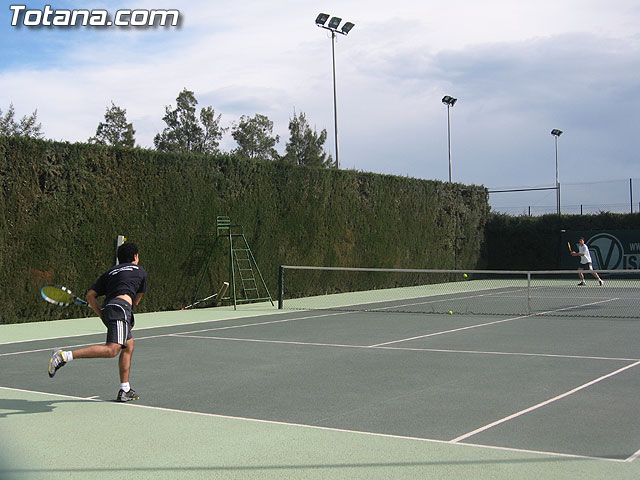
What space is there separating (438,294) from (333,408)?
641 inches

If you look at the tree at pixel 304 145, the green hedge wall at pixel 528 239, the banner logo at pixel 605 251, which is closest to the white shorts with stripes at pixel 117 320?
the green hedge wall at pixel 528 239

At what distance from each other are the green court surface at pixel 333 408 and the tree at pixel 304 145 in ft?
161

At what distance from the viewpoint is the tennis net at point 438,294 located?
17141mm

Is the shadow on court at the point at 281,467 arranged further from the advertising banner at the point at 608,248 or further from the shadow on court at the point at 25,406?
the advertising banner at the point at 608,248

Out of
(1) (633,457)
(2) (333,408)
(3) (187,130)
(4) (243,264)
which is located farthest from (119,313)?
(3) (187,130)

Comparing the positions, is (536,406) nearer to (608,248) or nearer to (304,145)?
(608,248)

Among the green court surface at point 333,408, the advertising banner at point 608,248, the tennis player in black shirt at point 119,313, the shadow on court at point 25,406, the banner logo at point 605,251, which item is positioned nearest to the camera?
the green court surface at point 333,408

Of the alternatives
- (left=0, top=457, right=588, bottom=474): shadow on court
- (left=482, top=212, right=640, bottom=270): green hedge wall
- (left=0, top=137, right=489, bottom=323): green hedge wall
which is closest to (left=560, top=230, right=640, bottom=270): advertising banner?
(left=482, top=212, right=640, bottom=270): green hedge wall

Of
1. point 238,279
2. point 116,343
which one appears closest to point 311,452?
point 116,343

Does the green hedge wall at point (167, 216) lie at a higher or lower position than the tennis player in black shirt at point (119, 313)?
higher

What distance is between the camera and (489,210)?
32656 mm

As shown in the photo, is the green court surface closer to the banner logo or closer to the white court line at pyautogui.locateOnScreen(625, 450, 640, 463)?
the white court line at pyautogui.locateOnScreen(625, 450, 640, 463)

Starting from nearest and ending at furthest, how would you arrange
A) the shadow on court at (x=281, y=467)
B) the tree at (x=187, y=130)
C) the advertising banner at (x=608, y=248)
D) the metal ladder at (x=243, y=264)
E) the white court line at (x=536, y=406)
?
the shadow on court at (x=281, y=467)
the white court line at (x=536, y=406)
the metal ladder at (x=243, y=264)
the advertising banner at (x=608, y=248)
the tree at (x=187, y=130)

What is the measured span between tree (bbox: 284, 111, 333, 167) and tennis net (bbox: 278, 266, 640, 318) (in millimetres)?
33565
